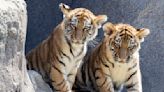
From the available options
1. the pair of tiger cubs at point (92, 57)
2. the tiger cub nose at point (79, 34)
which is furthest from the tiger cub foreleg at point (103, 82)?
the tiger cub nose at point (79, 34)

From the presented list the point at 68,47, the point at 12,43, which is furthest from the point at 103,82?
the point at 12,43

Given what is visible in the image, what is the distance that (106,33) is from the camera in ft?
17.7

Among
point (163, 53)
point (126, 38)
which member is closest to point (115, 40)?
point (126, 38)

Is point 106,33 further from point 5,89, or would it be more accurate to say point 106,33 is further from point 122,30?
point 5,89

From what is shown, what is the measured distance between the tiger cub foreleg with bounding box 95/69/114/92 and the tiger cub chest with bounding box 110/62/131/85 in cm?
6

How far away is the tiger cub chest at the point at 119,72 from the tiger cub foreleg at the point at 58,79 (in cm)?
45

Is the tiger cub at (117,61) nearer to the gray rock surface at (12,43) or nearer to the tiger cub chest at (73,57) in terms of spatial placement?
the tiger cub chest at (73,57)

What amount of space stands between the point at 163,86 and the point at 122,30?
5.05 feet

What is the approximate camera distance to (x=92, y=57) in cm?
555

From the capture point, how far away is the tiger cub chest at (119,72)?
5266 millimetres

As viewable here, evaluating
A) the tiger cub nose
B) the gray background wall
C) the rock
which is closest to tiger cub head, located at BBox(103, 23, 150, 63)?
the tiger cub nose

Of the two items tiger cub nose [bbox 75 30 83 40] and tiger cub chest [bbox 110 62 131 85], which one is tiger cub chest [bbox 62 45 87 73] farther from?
tiger cub chest [bbox 110 62 131 85]

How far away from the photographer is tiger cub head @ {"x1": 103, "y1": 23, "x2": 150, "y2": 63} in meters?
5.16

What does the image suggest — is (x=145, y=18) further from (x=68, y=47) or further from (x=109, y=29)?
(x=68, y=47)
